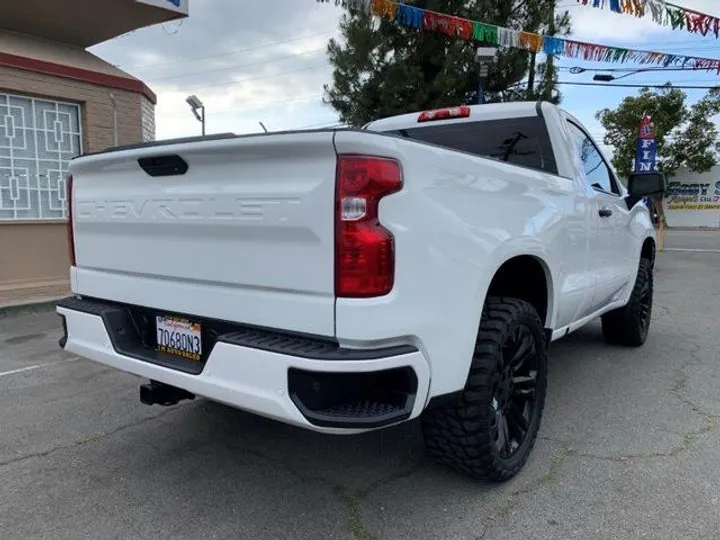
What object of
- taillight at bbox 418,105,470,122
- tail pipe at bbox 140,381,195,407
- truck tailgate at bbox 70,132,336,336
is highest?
taillight at bbox 418,105,470,122

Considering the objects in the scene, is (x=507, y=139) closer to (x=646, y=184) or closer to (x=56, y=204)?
(x=646, y=184)

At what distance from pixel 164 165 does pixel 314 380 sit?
1263mm

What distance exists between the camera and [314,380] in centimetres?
217

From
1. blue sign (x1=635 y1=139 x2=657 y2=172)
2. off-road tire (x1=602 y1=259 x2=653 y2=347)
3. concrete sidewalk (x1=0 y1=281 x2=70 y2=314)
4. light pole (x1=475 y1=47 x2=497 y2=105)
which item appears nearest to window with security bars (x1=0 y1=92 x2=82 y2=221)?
concrete sidewalk (x1=0 y1=281 x2=70 y2=314)

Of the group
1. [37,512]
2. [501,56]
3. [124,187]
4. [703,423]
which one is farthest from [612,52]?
[37,512]

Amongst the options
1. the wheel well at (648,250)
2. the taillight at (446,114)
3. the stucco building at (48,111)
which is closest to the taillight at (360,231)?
the taillight at (446,114)

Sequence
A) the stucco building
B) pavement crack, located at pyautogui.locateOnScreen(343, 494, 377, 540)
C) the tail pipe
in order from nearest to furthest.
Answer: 1. pavement crack, located at pyautogui.locateOnScreen(343, 494, 377, 540)
2. the tail pipe
3. the stucco building

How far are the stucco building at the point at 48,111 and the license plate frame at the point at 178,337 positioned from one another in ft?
21.6

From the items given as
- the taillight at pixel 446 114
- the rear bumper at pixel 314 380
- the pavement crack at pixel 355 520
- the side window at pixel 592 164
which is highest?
the taillight at pixel 446 114

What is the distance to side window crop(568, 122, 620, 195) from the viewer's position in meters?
4.16

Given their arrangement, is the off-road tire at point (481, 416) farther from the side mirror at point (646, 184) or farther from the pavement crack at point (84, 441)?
the side mirror at point (646, 184)

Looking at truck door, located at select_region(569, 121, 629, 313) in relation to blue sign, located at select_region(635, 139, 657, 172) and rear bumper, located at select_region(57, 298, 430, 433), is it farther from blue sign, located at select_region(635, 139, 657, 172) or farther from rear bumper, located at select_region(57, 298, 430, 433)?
blue sign, located at select_region(635, 139, 657, 172)

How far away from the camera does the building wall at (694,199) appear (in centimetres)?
3359

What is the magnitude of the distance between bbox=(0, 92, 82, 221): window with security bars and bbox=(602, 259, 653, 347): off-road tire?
7738 mm
